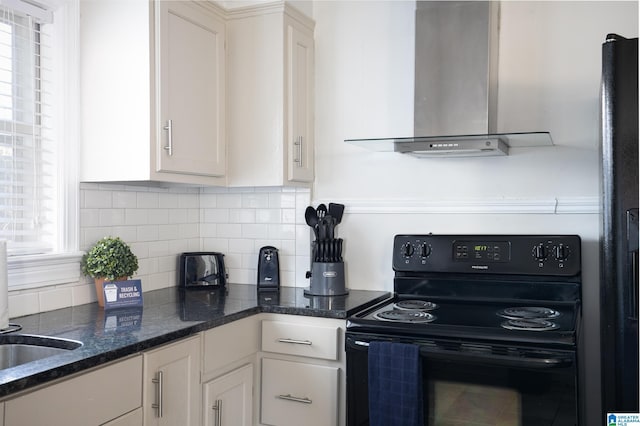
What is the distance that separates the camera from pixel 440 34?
2.47 meters

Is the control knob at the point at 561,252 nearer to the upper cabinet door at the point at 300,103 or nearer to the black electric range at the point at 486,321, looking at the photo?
the black electric range at the point at 486,321

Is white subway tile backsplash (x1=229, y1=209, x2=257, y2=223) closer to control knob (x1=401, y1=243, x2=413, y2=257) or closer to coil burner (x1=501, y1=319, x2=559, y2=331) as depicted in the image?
control knob (x1=401, y1=243, x2=413, y2=257)

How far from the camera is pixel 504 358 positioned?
1.93 metres

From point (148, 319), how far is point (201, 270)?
2.81 ft

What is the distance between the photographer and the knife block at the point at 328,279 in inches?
106

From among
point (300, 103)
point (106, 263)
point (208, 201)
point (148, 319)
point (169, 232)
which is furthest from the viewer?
point (208, 201)

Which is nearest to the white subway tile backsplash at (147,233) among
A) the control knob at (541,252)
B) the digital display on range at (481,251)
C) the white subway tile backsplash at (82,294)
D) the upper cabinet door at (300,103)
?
the white subway tile backsplash at (82,294)

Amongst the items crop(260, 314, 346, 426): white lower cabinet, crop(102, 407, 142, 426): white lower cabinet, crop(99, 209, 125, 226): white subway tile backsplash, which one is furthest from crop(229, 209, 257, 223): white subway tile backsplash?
crop(102, 407, 142, 426): white lower cabinet

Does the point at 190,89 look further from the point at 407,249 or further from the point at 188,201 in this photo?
the point at 407,249

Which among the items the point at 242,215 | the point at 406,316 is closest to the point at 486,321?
the point at 406,316

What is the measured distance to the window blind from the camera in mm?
2248

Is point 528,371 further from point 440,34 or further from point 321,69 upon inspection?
point 321,69

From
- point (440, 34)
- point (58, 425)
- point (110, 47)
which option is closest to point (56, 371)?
point (58, 425)

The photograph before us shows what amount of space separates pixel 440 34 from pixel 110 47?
51.2 inches
